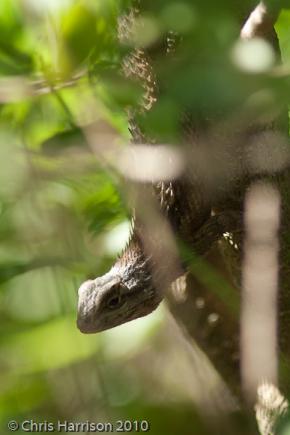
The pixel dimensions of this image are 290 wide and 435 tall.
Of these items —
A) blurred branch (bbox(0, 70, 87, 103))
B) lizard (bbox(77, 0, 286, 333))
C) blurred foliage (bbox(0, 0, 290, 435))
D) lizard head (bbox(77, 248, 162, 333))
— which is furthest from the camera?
lizard head (bbox(77, 248, 162, 333))

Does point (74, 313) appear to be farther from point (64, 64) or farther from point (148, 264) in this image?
point (64, 64)

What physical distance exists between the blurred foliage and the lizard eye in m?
0.07

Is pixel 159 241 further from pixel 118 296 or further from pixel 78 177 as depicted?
pixel 78 177

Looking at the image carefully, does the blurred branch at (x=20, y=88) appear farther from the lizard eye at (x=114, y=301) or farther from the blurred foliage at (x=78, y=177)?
the lizard eye at (x=114, y=301)

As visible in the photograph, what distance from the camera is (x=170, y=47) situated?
996mm

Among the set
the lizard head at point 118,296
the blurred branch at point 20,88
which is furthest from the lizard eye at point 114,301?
the blurred branch at point 20,88

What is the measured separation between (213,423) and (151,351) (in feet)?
1.16

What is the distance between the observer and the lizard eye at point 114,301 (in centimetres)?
175

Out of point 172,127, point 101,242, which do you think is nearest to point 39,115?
point 101,242

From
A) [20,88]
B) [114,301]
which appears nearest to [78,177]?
[20,88]

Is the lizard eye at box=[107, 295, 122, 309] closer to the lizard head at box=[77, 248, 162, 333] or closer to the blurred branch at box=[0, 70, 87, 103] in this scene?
the lizard head at box=[77, 248, 162, 333]

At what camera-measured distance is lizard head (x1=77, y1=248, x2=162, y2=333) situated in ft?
5.47

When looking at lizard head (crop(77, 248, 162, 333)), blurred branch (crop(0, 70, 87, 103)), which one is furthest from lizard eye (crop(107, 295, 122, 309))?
blurred branch (crop(0, 70, 87, 103))

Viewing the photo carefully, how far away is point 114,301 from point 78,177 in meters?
0.50
